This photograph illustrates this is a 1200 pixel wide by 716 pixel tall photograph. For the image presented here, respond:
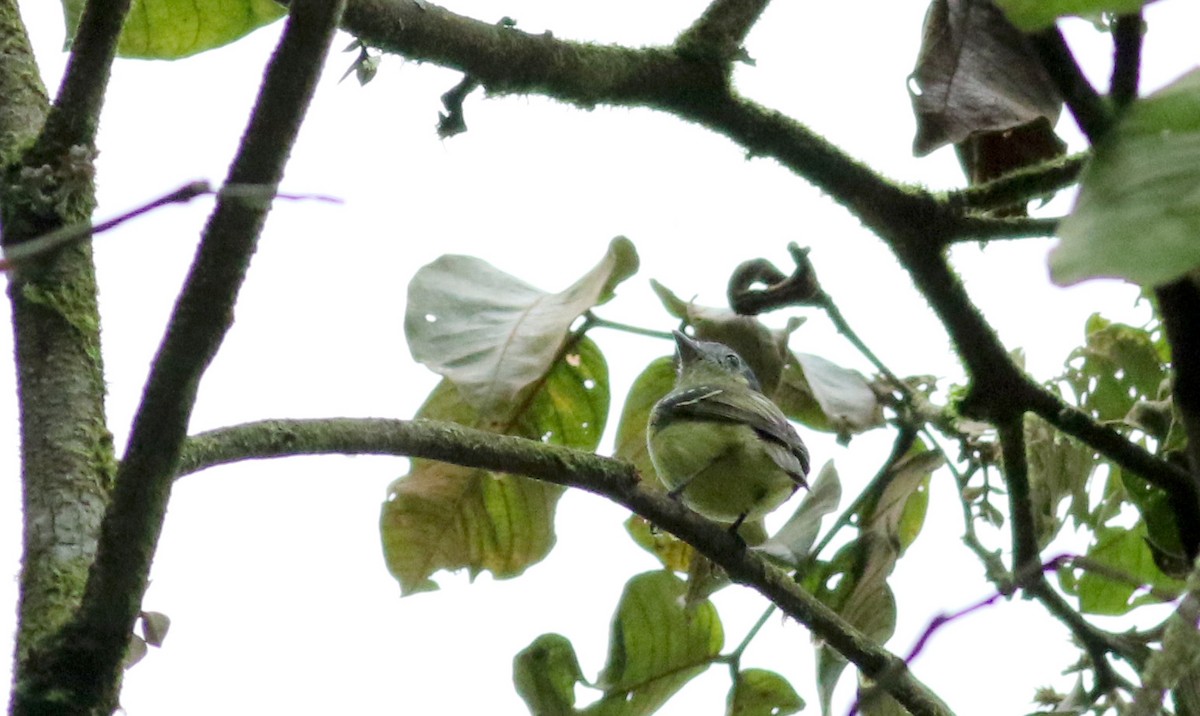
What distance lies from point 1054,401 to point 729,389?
3.96ft

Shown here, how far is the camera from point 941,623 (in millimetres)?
605

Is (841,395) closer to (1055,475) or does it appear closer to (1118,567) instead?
(1055,475)

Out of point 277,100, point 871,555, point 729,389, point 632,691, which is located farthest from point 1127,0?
point 729,389

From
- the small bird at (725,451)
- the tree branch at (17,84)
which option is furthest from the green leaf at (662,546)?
the tree branch at (17,84)

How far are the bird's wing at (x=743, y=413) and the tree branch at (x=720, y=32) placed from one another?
96 centimetres

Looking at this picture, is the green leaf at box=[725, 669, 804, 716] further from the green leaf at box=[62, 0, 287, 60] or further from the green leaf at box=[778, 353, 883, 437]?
the green leaf at box=[62, 0, 287, 60]

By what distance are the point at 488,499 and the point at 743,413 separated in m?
0.74

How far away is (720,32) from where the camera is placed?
1.82 meters

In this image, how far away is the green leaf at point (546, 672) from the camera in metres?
2.09

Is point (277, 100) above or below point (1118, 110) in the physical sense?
above

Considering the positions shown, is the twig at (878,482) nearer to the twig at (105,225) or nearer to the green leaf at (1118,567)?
the green leaf at (1118,567)

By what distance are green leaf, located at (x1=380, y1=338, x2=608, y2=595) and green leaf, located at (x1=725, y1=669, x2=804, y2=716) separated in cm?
44

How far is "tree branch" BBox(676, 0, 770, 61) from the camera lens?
71.2 inches

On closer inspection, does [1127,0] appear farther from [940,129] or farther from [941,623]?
[940,129]
